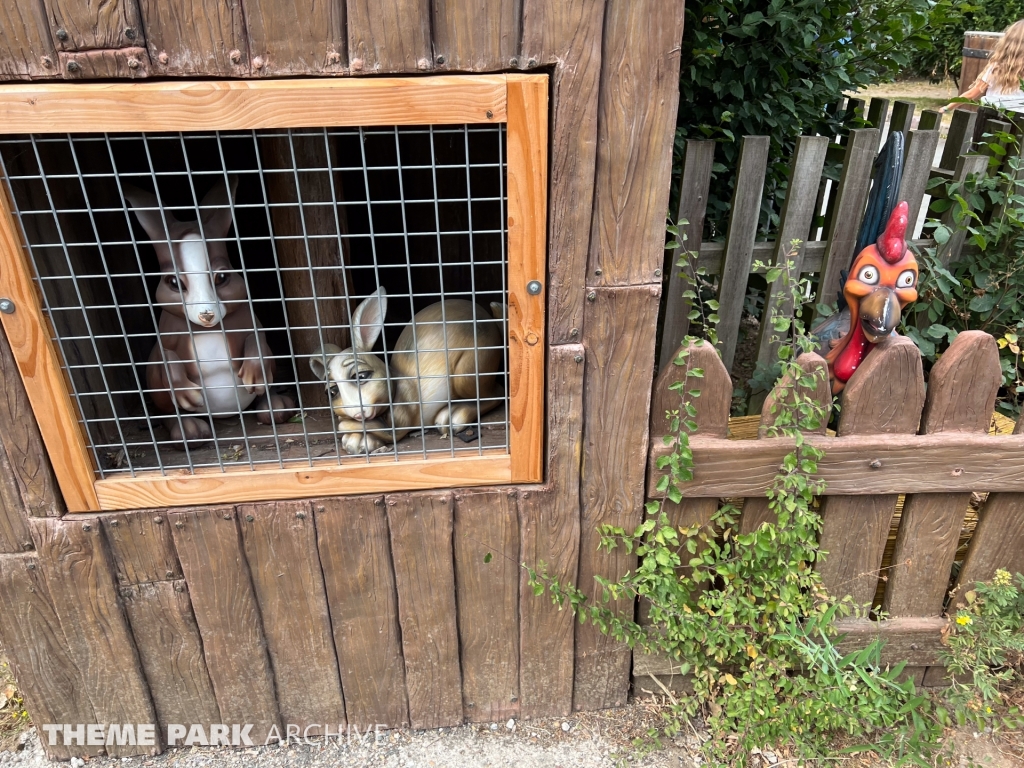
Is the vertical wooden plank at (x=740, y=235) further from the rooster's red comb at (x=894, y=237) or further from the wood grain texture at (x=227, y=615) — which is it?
the wood grain texture at (x=227, y=615)

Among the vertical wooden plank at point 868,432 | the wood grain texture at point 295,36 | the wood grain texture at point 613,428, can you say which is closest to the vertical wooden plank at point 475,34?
the wood grain texture at point 295,36

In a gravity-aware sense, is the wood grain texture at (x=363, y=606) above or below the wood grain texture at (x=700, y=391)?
below

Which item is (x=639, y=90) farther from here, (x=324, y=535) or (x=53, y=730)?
(x=53, y=730)

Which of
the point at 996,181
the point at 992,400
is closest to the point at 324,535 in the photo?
the point at 992,400

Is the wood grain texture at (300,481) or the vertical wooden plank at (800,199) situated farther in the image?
the vertical wooden plank at (800,199)

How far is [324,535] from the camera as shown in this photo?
2.04m

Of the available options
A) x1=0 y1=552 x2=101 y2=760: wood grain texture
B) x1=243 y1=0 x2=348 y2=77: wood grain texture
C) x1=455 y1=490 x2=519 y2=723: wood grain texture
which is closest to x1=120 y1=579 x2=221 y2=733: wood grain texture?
x1=0 y1=552 x2=101 y2=760: wood grain texture

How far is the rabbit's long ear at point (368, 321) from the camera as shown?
2002mm

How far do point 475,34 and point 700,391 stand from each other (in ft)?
3.58

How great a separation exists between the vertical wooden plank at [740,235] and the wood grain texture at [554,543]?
1.15m

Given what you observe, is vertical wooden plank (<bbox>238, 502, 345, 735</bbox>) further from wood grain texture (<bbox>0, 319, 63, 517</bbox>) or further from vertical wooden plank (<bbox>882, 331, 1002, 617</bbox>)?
vertical wooden plank (<bbox>882, 331, 1002, 617</bbox>)

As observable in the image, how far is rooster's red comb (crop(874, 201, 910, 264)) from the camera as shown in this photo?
2121 millimetres

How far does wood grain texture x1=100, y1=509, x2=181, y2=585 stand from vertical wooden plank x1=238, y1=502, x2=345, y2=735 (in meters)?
0.22

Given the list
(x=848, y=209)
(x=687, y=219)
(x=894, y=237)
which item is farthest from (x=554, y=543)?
(x=848, y=209)
